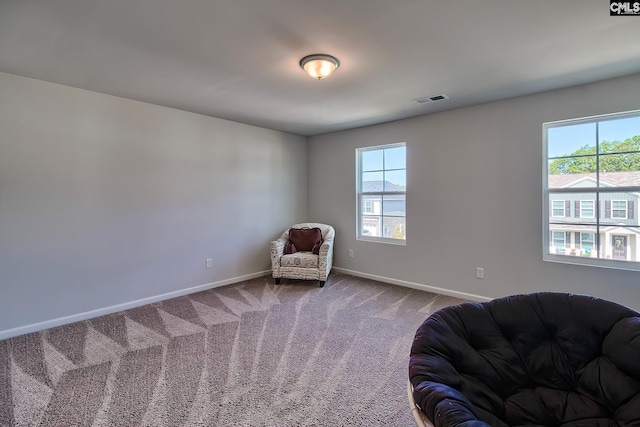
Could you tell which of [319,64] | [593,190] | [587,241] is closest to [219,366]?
[319,64]

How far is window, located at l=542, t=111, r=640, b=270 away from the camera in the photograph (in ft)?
9.58

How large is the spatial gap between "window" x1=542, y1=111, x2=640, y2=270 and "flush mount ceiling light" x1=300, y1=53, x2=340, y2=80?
257 centimetres

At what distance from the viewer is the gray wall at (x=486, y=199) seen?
3068 millimetres

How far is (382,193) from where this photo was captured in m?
4.77

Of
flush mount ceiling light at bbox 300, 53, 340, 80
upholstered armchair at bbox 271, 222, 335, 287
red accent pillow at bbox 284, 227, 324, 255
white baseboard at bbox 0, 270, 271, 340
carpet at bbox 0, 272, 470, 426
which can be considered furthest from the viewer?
red accent pillow at bbox 284, 227, 324, 255

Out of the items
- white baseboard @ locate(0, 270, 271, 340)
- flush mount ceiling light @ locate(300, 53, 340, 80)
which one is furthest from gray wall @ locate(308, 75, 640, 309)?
white baseboard @ locate(0, 270, 271, 340)

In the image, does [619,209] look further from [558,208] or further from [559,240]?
[559,240]

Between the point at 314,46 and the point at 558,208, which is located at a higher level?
the point at 314,46

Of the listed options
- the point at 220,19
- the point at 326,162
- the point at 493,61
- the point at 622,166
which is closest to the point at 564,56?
the point at 493,61

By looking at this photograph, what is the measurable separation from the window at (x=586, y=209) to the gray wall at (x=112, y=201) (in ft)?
13.7

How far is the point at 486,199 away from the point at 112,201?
4.47 metres

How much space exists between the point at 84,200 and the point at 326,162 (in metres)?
3.54

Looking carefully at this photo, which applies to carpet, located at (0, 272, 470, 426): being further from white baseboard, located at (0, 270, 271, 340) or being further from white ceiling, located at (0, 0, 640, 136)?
→ white ceiling, located at (0, 0, 640, 136)

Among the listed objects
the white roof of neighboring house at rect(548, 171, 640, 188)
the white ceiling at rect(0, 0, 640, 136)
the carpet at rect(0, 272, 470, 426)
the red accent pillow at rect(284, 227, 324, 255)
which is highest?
the white ceiling at rect(0, 0, 640, 136)
